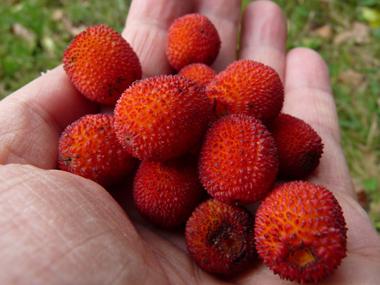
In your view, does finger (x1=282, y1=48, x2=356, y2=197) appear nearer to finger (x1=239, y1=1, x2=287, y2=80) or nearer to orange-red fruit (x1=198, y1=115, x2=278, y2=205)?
finger (x1=239, y1=1, x2=287, y2=80)

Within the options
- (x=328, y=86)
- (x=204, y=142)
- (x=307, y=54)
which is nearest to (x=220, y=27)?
(x=307, y=54)

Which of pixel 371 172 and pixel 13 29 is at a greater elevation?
pixel 13 29

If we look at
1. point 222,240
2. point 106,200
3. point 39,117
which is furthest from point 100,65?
point 222,240

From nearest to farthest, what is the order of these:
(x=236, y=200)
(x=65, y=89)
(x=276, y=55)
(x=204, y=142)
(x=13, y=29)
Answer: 1. (x=236, y=200)
2. (x=204, y=142)
3. (x=65, y=89)
4. (x=276, y=55)
5. (x=13, y=29)

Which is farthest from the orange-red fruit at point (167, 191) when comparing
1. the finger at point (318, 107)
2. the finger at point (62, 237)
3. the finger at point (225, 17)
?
the finger at point (225, 17)

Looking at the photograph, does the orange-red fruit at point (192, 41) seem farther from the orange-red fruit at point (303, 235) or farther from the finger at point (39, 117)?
the orange-red fruit at point (303, 235)

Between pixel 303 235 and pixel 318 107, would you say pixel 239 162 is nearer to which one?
pixel 303 235

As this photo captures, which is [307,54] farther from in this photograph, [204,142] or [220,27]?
[204,142]
